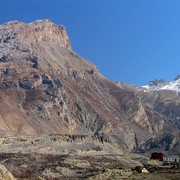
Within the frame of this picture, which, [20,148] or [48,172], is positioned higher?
[20,148]

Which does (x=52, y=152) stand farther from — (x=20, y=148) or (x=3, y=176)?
(x=3, y=176)

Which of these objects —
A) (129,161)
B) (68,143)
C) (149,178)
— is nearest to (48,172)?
(149,178)

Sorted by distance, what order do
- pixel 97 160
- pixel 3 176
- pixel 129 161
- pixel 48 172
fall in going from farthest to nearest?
1. pixel 129 161
2. pixel 97 160
3. pixel 48 172
4. pixel 3 176

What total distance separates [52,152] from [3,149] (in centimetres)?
1586

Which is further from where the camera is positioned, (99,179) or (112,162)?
(112,162)

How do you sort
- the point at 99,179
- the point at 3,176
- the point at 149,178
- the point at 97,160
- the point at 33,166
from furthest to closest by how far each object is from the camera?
1. the point at 97,160
2. the point at 33,166
3. the point at 99,179
4. the point at 149,178
5. the point at 3,176

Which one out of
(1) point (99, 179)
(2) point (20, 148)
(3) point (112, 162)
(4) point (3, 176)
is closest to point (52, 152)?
(2) point (20, 148)

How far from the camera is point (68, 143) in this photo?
170125 millimetres

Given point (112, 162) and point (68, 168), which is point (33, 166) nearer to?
point (68, 168)

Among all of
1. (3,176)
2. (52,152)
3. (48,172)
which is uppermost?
(52,152)

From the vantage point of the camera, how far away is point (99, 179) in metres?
70.7

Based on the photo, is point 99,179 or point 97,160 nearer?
point 99,179

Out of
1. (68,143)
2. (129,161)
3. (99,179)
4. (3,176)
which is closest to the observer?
(3,176)

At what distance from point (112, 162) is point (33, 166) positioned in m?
39.2
